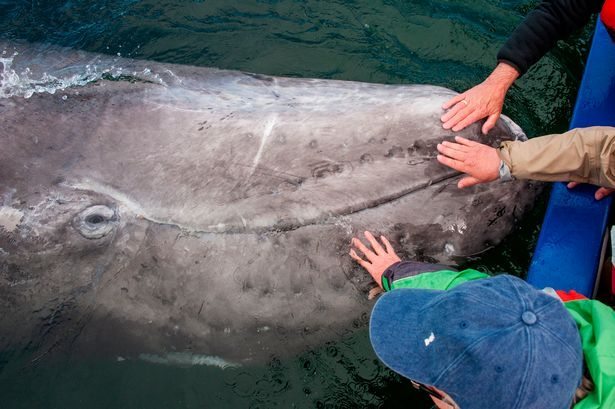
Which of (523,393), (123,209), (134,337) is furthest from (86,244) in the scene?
(523,393)

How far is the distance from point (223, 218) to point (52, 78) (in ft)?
5.79

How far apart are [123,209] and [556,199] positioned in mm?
3006

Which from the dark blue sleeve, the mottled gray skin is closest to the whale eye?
the mottled gray skin

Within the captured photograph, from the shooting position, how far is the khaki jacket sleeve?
3.73 metres

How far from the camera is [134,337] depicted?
3.80 meters

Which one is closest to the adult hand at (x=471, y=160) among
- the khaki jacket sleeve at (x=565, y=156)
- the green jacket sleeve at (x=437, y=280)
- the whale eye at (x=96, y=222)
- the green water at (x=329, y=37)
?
the khaki jacket sleeve at (x=565, y=156)

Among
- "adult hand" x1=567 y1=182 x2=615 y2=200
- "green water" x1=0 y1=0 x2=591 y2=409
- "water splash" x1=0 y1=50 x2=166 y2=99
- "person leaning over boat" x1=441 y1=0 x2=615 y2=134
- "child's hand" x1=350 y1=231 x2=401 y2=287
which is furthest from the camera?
"green water" x1=0 y1=0 x2=591 y2=409

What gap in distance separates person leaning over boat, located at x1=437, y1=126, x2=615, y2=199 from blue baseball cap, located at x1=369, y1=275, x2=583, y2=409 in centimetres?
73

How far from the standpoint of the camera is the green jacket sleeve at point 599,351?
2.88 m

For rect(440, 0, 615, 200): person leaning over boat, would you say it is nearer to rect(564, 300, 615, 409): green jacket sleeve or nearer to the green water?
rect(564, 300, 615, 409): green jacket sleeve

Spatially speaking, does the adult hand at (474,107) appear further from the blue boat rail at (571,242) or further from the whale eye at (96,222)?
the whale eye at (96,222)

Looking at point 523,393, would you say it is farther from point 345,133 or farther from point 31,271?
point 31,271

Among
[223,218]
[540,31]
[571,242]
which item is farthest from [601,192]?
[223,218]

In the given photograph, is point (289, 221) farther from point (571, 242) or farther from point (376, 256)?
point (571, 242)
